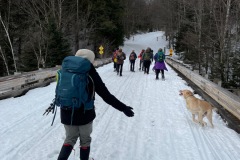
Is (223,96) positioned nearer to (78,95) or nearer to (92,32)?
(78,95)

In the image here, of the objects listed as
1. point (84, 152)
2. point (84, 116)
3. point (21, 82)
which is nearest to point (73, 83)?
point (84, 116)

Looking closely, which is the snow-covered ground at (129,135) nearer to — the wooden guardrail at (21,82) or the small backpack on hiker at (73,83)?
the wooden guardrail at (21,82)

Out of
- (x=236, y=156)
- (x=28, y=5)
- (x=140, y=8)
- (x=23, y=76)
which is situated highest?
(x=140, y=8)

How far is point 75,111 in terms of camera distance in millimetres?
3555

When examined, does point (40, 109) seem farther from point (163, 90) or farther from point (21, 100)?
point (163, 90)

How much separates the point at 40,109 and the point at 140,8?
8909 centimetres

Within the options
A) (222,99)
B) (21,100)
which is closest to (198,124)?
(222,99)

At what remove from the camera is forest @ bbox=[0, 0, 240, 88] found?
2061 centimetres

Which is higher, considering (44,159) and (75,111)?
(75,111)

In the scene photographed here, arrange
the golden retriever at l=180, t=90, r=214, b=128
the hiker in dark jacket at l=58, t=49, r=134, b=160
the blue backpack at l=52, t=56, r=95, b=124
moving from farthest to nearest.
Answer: the golden retriever at l=180, t=90, r=214, b=128 < the hiker in dark jacket at l=58, t=49, r=134, b=160 < the blue backpack at l=52, t=56, r=95, b=124

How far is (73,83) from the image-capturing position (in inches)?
134

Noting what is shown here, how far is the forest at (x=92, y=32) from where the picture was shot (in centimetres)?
2061

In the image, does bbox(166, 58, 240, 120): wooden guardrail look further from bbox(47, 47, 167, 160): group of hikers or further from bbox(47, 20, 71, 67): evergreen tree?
bbox(47, 20, 71, 67): evergreen tree

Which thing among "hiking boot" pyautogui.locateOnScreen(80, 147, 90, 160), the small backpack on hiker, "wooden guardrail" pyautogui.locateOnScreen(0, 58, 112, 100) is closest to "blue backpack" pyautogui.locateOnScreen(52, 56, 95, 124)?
the small backpack on hiker
